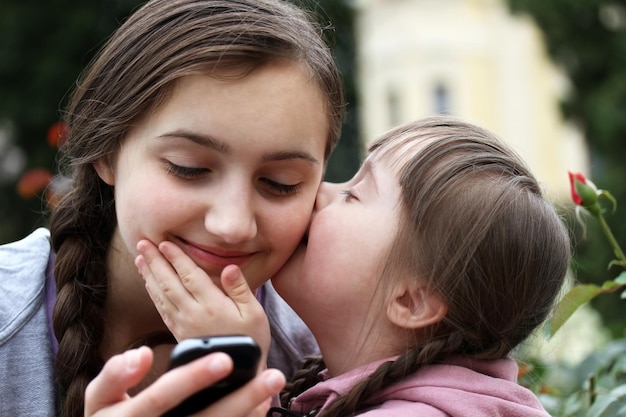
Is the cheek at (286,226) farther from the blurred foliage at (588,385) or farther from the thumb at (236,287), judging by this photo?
the blurred foliage at (588,385)

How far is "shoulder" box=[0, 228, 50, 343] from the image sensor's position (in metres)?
2.12

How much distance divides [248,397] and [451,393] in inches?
19.8

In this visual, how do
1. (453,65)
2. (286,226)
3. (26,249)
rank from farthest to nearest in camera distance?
1. (453,65)
2. (26,249)
3. (286,226)

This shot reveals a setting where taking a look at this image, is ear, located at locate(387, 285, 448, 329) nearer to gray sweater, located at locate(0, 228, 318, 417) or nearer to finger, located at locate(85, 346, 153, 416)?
finger, located at locate(85, 346, 153, 416)

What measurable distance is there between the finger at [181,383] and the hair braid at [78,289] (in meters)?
0.64

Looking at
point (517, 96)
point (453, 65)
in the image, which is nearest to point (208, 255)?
point (517, 96)

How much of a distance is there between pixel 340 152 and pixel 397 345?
14.3 feet

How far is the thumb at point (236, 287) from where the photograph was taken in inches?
73.4

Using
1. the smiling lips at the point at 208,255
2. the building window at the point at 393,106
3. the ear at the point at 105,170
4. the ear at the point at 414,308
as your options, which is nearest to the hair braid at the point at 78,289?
the ear at the point at 105,170

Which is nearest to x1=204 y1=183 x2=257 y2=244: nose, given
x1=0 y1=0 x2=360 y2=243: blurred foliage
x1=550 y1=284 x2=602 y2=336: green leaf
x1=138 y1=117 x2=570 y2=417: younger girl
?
x1=138 y1=117 x2=570 y2=417: younger girl

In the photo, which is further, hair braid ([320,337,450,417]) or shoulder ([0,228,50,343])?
shoulder ([0,228,50,343])

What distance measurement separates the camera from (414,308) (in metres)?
1.98

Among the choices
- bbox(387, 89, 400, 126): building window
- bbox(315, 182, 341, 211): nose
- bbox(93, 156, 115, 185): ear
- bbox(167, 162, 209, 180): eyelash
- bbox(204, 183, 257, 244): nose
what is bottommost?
bbox(387, 89, 400, 126): building window

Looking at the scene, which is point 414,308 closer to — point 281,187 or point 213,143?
point 281,187
